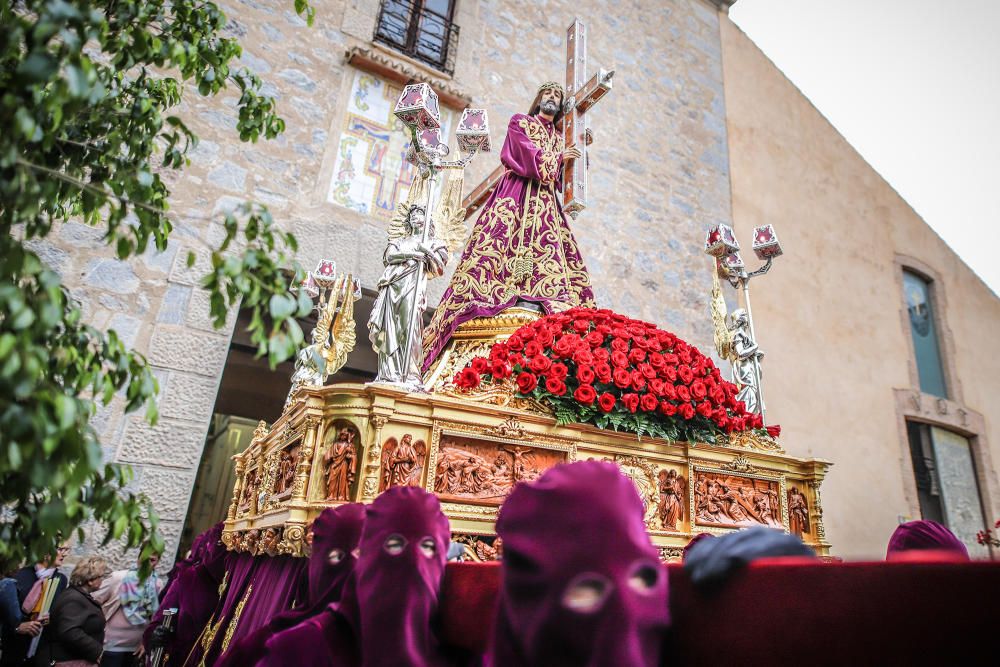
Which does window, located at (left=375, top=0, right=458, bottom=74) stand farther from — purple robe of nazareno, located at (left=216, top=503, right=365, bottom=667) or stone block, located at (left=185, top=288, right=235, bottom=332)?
purple robe of nazareno, located at (left=216, top=503, right=365, bottom=667)

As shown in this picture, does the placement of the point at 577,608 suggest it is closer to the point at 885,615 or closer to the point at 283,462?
the point at 885,615

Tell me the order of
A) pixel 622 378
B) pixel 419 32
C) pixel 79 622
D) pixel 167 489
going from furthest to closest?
pixel 419 32 < pixel 167 489 < pixel 79 622 < pixel 622 378

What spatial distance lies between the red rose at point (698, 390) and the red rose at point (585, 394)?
596mm

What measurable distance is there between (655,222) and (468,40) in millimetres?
3699

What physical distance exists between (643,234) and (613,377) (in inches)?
251

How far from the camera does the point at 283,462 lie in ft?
10.5

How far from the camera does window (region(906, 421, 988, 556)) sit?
32.7 ft

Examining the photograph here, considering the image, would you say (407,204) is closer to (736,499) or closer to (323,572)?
(323,572)

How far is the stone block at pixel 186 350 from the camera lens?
5859mm

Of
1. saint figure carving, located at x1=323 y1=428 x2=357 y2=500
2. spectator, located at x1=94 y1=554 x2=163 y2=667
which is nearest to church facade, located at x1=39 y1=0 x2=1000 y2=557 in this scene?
spectator, located at x1=94 y1=554 x2=163 y2=667

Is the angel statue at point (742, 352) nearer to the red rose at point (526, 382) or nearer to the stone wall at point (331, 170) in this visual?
the red rose at point (526, 382)

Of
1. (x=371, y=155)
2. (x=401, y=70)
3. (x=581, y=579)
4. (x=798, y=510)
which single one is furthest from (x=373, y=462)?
(x=401, y=70)

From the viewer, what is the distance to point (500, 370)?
3117mm

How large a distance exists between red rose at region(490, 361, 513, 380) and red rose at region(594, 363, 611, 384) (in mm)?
433
